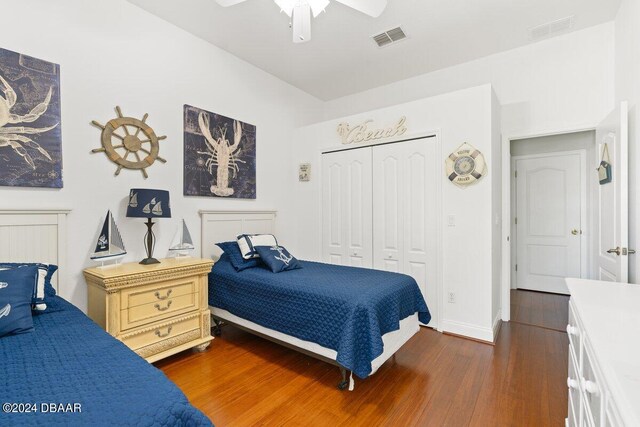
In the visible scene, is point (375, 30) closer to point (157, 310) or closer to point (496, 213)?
point (496, 213)

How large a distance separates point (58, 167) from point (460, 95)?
3.53 metres

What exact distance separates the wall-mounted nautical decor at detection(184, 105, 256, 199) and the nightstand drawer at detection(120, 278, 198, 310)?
975 millimetres

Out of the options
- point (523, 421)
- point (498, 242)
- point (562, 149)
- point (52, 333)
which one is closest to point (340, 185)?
point (498, 242)

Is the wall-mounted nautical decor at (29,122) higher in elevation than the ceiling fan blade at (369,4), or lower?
lower

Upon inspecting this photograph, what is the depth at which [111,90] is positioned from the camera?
8.25ft

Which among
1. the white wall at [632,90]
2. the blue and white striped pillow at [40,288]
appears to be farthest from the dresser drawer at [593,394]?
the blue and white striped pillow at [40,288]

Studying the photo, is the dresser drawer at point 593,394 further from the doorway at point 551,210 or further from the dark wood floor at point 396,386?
the doorway at point 551,210

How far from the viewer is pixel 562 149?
4387 mm

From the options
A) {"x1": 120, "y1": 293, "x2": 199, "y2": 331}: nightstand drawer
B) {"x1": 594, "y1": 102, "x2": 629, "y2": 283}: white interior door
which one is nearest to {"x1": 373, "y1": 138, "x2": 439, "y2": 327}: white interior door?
{"x1": 594, "y1": 102, "x2": 629, "y2": 283}: white interior door

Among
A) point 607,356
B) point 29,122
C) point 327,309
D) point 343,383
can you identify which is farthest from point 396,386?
point 29,122

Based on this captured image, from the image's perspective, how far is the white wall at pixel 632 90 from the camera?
2.14 metres

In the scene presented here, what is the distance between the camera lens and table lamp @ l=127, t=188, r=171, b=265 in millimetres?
2404

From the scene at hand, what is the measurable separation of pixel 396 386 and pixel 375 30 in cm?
320

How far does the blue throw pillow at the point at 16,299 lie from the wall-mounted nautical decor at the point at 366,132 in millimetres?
3148
